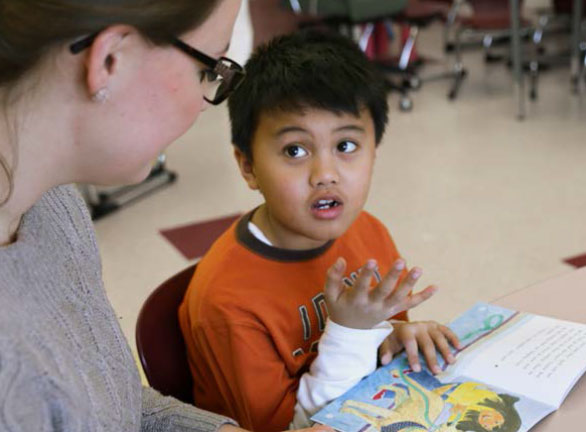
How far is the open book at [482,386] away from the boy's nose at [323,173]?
283 mm

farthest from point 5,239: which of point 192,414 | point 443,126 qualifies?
point 443,126

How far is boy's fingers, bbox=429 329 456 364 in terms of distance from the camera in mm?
903

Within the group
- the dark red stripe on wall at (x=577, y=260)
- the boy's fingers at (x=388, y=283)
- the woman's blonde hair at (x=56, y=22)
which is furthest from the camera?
the dark red stripe on wall at (x=577, y=260)

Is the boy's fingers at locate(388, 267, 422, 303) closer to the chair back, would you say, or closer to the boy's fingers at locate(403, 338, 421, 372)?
the boy's fingers at locate(403, 338, 421, 372)

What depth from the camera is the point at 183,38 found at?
2.21 feet

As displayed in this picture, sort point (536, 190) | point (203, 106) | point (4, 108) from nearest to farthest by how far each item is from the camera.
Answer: point (4, 108) → point (203, 106) → point (536, 190)

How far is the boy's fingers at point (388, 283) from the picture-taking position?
2.86 ft

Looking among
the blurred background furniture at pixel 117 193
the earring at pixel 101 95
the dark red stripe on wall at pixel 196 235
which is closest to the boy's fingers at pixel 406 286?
the earring at pixel 101 95

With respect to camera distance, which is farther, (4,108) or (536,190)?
(536,190)

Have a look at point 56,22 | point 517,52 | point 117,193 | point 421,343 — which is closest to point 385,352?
point 421,343

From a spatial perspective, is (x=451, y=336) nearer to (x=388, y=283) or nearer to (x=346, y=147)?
(x=388, y=283)

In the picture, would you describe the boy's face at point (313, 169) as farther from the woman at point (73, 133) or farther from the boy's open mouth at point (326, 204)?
the woman at point (73, 133)

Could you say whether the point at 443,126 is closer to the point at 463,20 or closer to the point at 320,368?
the point at 463,20

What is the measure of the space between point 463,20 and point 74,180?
432 cm
